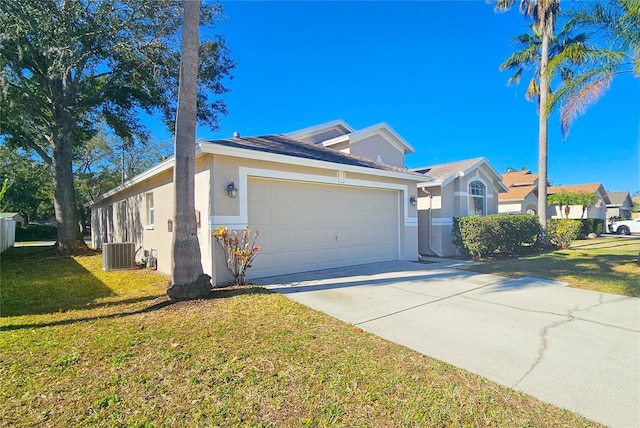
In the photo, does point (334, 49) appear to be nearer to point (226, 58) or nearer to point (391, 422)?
point (226, 58)

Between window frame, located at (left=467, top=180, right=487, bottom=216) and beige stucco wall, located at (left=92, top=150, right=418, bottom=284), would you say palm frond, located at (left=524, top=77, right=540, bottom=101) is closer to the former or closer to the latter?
window frame, located at (left=467, top=180, right=487, bottom=216)

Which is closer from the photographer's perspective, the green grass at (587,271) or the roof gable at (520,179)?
the green grass at (587,271)

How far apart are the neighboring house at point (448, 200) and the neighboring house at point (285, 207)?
239 centimetres

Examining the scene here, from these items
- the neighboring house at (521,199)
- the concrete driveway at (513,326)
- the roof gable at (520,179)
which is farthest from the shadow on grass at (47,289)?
the roof gable at (520,179)

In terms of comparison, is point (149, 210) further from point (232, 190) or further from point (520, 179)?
point (520, 179)

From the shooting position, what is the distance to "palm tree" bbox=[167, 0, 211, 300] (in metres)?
5.93

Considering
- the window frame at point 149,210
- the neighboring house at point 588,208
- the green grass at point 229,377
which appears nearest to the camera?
the green grass at point 229,377

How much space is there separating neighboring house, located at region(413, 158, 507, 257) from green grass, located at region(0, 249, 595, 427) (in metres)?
9.64

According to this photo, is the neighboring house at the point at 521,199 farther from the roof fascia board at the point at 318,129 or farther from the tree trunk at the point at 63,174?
the tree trunk at the point at 63,174

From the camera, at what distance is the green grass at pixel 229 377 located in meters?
2.64

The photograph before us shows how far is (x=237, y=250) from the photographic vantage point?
6.93 metres

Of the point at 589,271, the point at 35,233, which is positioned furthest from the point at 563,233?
the point at 35,233

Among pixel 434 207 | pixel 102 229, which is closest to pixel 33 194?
pixel 102 229

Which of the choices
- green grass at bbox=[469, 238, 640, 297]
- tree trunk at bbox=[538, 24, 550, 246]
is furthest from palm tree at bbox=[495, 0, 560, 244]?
green grass at bbox=[469, 238, 640, 297]
